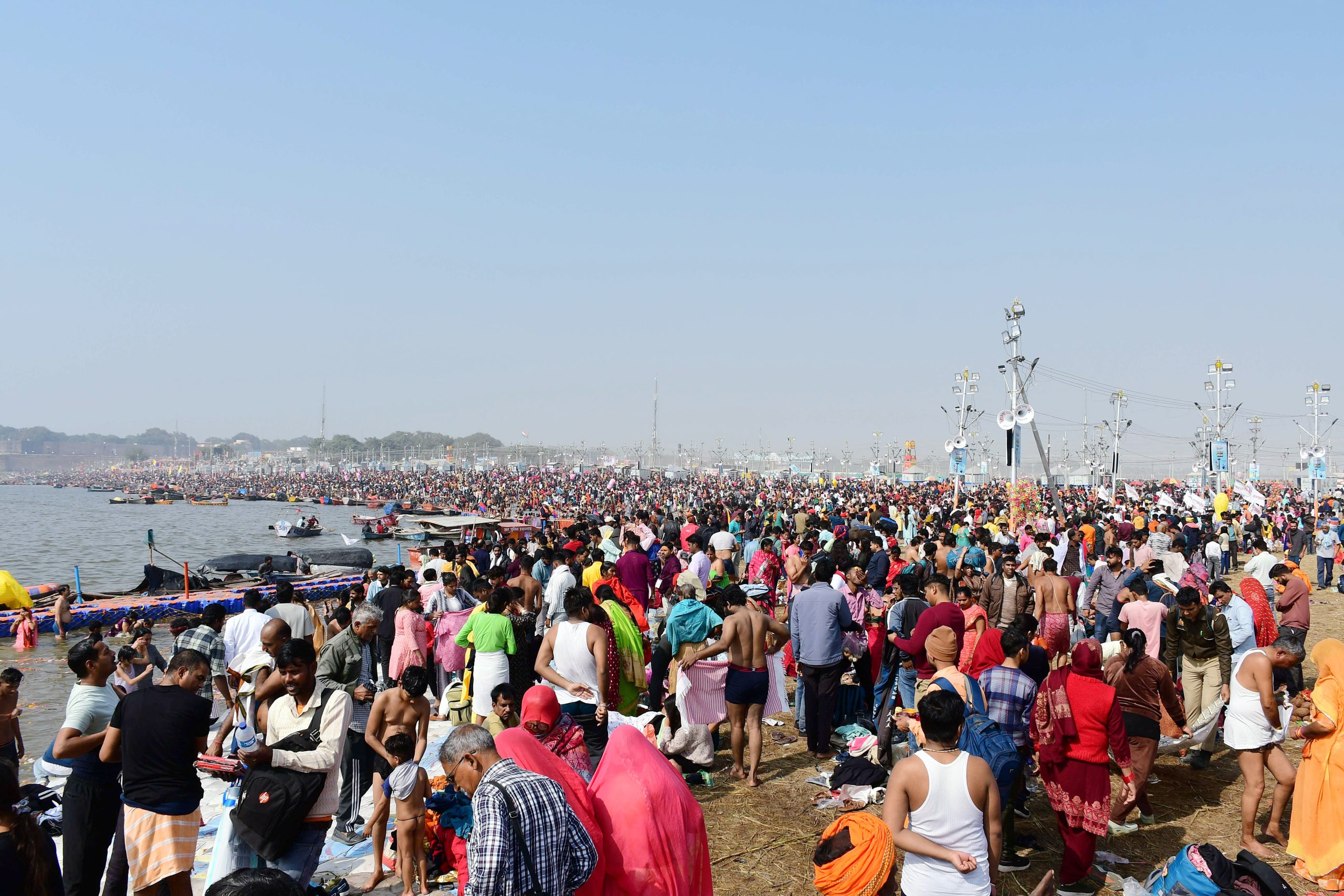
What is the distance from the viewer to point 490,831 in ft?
8.76

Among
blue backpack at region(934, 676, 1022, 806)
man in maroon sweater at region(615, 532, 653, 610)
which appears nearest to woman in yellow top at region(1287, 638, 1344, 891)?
blue backpack at region(934, 676, 1022, 806)

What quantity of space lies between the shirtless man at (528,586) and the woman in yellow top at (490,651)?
2.28 m

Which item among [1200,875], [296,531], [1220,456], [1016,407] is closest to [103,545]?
[296,531]

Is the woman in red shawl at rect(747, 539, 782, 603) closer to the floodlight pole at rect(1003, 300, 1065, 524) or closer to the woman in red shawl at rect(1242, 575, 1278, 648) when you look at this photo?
the woman in red shawl at rect(1242, 575, 1278, 648)

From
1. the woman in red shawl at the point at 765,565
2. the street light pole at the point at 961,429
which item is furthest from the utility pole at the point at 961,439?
the woman in red shawl at the point at 765,565

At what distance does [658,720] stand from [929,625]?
6.92 ft

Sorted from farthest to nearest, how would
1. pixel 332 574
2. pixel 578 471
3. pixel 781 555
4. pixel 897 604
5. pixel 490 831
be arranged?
pixel 578 471, pixel 332 574, pixel 781 555, pixel 897 604, pixel 490 831

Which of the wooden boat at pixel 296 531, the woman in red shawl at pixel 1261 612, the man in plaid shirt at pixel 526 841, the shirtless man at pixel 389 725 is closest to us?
the man in plaid shirt at pixel 526 841

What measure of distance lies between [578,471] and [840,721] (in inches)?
3269

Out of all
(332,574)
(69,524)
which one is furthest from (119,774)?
(69,524)

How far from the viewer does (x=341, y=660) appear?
6000 millimetres

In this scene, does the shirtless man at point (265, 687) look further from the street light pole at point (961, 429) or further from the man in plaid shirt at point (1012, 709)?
the street light pole at point (961, 429)

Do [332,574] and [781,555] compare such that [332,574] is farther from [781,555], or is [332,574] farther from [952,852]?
[952,852]

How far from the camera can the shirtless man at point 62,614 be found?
1609cm
